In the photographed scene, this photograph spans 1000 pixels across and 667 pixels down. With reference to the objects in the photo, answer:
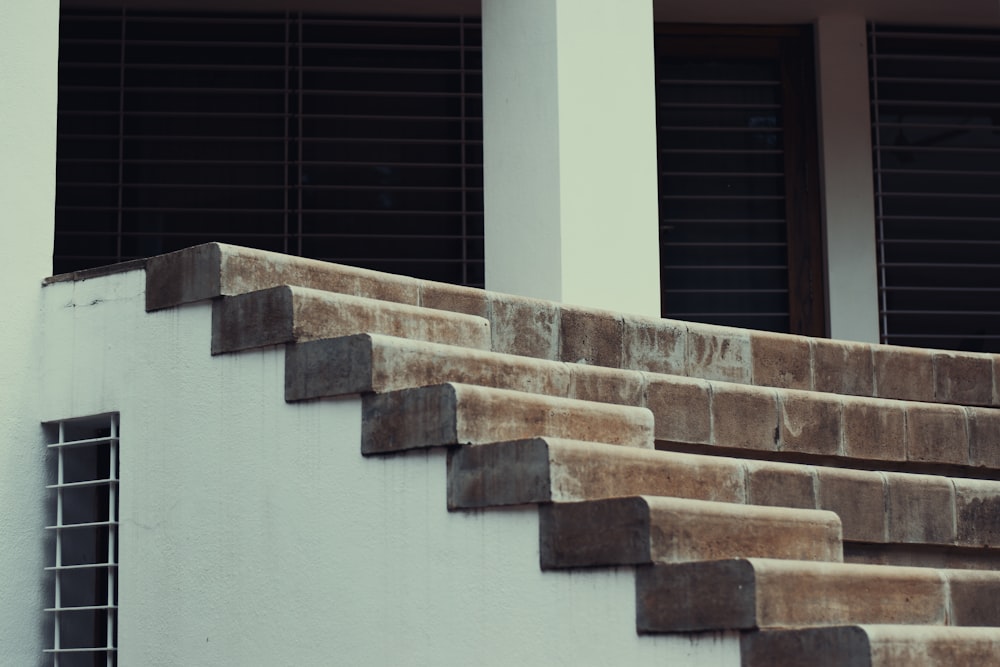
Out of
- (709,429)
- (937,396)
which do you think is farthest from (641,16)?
(709,429)

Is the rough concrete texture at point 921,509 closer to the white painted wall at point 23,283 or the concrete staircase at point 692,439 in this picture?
the concrete staircase at point 692,439

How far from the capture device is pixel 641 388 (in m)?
6.27

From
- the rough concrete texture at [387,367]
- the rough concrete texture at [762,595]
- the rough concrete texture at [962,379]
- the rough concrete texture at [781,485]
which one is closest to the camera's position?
the rough concrete texture at [762,595]

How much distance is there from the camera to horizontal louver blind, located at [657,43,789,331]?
11547 mm

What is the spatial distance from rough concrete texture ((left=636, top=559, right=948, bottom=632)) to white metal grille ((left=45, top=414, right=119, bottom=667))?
104 inches

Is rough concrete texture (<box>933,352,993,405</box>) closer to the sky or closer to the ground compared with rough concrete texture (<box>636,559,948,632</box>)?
closer to the sky

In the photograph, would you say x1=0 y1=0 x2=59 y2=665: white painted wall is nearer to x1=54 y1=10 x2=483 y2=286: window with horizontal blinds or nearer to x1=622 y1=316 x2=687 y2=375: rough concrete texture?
x1=622 y1=316 x2=687 y2=375: rough concrete texture

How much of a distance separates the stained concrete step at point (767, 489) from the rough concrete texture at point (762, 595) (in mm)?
479

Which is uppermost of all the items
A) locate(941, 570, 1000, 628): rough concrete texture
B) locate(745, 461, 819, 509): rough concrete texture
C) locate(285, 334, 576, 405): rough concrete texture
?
locate(285, 334, 576, 405): rough concrete texture

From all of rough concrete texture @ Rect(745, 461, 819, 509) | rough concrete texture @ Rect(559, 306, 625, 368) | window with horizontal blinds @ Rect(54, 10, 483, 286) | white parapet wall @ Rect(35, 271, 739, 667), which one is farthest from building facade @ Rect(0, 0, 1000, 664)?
white parapet wall @ Rect(35, 271, 739, 667)

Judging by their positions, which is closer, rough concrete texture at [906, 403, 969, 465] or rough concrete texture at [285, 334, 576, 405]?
rough concrete texture at [285, 334, 576, 405]

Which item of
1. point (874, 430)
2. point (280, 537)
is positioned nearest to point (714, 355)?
point (874, 430)

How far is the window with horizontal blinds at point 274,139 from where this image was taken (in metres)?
11.0

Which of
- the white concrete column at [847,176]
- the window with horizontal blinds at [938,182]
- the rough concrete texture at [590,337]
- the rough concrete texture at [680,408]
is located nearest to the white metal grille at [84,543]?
the rough concrete texture at [590,337]
